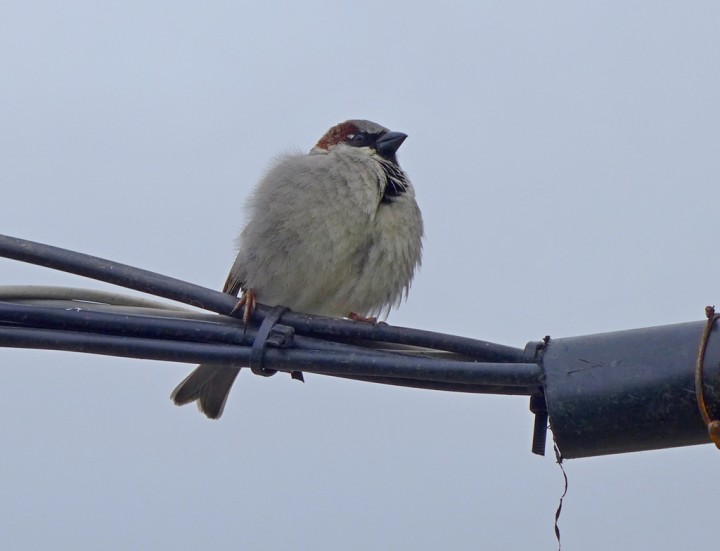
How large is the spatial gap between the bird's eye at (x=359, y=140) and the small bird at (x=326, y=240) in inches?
6.7

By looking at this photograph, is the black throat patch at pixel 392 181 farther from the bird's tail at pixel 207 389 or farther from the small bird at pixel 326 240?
the bird's tail at pixel 207 389

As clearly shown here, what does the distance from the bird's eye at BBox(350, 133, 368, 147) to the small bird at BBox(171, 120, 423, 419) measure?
169 mm

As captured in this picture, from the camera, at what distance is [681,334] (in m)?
1.97

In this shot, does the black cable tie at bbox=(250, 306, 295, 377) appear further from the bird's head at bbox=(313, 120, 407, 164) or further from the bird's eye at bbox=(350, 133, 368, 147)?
the bird's eye at bbox=(350, 133, 368, 147)

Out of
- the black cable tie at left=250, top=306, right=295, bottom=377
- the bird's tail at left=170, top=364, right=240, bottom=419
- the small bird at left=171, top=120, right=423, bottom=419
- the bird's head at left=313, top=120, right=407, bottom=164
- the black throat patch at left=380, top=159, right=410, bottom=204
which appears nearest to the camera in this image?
the black cable tie at left=250, top=306, right=295, bottom=377

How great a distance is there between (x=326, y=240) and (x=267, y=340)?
4.81 feet

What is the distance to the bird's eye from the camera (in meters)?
4.42

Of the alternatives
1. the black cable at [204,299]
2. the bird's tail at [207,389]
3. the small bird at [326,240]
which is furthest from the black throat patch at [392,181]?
the black cable at [204,299]

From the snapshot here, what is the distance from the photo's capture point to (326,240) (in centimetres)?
376

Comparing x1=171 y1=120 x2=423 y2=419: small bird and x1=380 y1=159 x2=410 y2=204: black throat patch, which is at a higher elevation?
x1=380 y1=159 x2=410 y2=204: black throat patch

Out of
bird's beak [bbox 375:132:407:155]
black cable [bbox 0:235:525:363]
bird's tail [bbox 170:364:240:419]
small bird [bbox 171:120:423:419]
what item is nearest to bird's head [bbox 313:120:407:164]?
bird's beak [bbox 375:132:407:155]

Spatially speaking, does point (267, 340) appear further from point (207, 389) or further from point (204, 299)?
point (207, 389)

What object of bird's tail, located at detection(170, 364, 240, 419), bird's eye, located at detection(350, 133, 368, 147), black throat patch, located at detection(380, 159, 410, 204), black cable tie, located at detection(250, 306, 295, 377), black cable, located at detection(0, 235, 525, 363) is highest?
bird's eye, located at detection(350, 133, 368, 147)

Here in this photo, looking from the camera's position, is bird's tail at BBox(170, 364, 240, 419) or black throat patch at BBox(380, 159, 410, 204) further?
bird's tail at BBox(170, 364, 240, 419)
